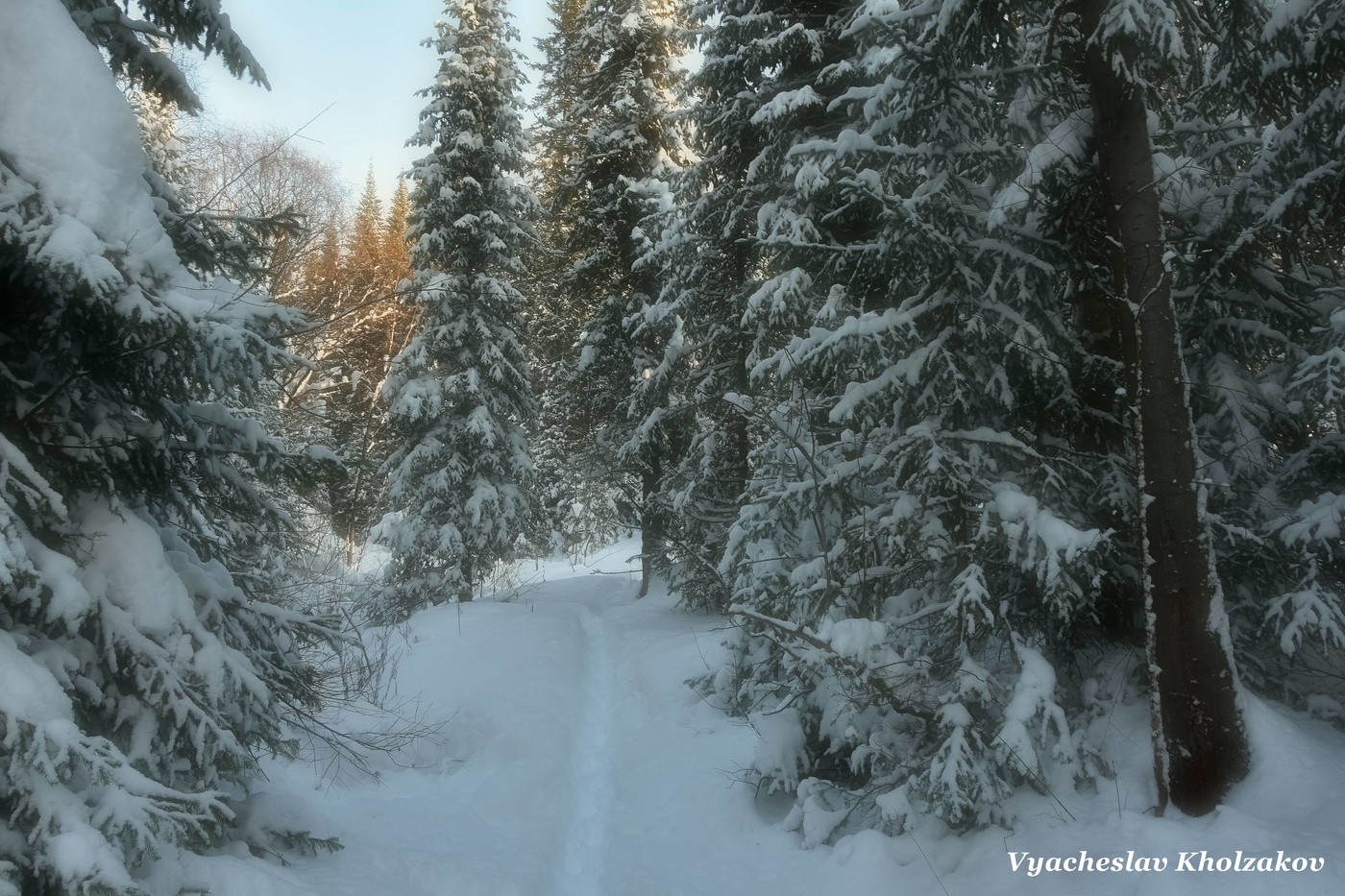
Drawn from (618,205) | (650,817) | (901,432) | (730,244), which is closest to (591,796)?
(650,817)

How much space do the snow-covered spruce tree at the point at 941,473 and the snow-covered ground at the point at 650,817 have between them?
14.9 inches

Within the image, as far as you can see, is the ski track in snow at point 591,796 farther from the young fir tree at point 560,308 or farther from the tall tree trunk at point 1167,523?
the young fir tree at point 560,308

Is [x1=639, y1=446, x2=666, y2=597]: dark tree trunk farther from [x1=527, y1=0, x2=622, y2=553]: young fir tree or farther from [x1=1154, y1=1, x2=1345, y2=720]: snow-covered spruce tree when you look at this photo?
[x1=1154, y1=1, x2=1345, y2=720]: snow-covered spruce tree

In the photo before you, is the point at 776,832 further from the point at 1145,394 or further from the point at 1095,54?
the point at 1095,54

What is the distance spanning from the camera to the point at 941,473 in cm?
588

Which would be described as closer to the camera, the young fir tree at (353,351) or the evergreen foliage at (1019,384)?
the young fir tree at (353,351)

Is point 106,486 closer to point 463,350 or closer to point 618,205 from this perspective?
point 463,350

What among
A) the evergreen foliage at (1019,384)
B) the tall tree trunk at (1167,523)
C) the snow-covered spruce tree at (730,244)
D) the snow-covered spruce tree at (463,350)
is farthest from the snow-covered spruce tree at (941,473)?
the snow-covered spruce tree at (463,350)

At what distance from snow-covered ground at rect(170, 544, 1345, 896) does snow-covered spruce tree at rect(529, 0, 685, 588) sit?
23.8 ft

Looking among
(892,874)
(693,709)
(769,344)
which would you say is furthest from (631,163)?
(892,874)

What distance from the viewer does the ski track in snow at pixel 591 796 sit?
255 inches

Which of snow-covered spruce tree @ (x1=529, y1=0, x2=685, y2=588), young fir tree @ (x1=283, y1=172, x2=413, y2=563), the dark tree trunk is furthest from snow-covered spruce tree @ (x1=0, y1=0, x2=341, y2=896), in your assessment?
snow-covered spruce tree @ (x1=529, y1=0, x2=685, y2=588)

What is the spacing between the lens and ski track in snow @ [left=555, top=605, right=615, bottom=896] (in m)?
6.48

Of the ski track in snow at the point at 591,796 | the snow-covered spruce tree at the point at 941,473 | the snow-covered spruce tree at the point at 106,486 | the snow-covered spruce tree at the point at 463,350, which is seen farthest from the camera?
the snow-covered spruce tree at the point at 463,350
